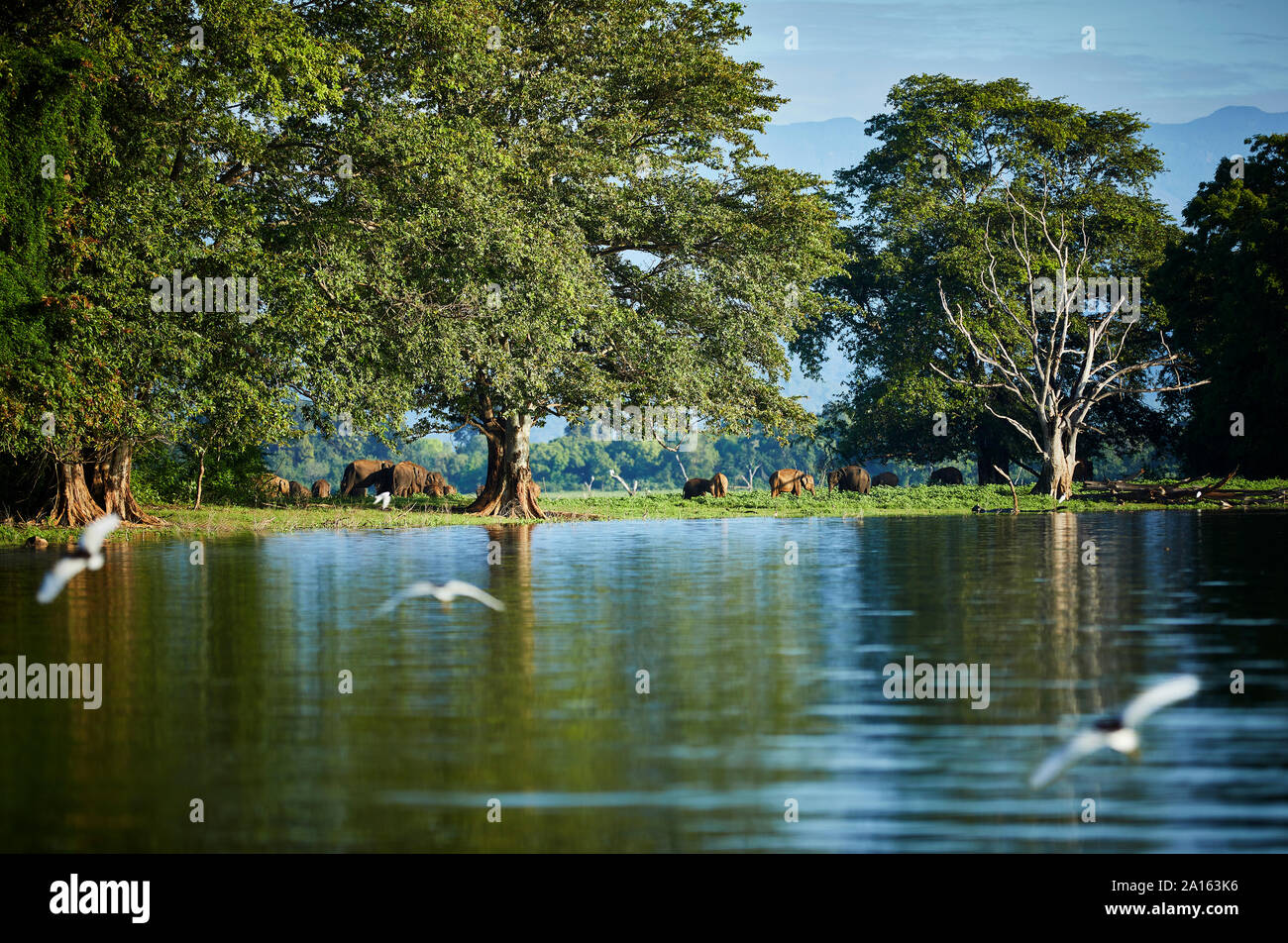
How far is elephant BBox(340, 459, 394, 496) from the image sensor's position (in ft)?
186

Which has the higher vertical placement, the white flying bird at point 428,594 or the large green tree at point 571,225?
the large green tree at point 571,225

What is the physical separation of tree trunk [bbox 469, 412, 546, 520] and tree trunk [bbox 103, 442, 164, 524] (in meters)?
12.2

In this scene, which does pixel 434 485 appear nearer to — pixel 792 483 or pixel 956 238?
pixel 792 483

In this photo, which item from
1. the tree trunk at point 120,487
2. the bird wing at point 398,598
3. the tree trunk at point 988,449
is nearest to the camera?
the bird wing at point 398,598

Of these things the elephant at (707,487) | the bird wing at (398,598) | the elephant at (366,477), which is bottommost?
the bird wing at (398,598)

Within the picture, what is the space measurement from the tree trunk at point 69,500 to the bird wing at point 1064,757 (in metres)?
29.7

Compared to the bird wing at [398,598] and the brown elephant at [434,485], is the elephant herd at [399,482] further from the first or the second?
the bird wing at [398,598]

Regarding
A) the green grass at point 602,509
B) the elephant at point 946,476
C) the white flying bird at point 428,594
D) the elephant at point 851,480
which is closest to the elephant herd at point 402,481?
the green grass at point 602,509

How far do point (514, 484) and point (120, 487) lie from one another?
13.5 metres

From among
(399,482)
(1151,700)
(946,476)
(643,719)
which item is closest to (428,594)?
(643,719)

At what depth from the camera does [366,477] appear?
59.0 metres

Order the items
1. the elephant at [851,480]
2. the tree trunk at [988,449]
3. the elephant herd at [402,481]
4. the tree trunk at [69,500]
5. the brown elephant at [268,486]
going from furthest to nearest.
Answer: the tree trunk at [988,449]
the elephant at [851,480]
the elephant herd at [402,481]
the brown elephant at [268,486]
the tree trunk at [69,500]

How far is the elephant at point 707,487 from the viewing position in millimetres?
Result: 56031

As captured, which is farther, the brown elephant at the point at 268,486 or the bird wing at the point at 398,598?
the brown elephant at the point at 268,486
